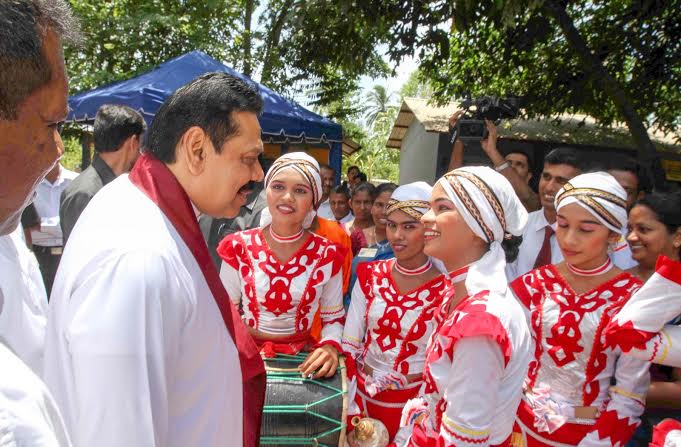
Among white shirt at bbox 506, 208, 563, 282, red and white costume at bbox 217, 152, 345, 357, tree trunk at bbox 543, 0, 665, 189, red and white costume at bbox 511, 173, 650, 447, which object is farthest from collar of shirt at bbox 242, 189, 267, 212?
tree trunk at bbox 543, 0, 665, 189

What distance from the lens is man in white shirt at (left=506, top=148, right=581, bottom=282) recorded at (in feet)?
10.9

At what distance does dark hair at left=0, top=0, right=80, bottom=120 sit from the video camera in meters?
4.01

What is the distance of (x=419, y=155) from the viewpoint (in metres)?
15.9

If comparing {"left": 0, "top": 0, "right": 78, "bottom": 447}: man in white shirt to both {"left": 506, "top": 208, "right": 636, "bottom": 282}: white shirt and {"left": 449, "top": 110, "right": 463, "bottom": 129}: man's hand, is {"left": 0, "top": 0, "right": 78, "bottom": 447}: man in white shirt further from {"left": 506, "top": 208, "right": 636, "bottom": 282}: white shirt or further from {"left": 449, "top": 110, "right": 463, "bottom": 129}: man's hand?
{"left": 449, "top": 110, "right": 463, "bottom": 129}: man's hand

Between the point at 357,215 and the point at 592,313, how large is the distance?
10.1ft

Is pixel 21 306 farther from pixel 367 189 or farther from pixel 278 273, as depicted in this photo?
pixel 367 189

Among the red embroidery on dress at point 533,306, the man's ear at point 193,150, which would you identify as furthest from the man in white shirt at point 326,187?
the man's ear at point 193,150

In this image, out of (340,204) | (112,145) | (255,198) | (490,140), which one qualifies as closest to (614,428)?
(490,140)

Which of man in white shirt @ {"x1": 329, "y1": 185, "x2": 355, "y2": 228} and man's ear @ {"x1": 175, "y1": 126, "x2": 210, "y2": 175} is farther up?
man's ear @ {"x1": 175, "y1": 126, "x2": 210, "y2": 175}

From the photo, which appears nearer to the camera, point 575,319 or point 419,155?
point 575,319

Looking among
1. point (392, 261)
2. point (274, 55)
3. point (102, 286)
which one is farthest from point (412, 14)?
point (102, 286)

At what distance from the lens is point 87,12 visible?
9.73 metres

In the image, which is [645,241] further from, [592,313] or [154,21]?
[154,21]

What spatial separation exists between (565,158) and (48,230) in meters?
3.90
